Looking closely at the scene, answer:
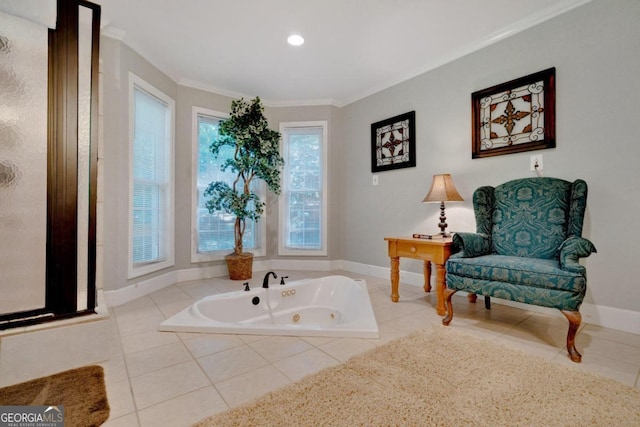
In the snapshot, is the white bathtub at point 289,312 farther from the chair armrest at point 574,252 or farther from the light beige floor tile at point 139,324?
the chair armrest at point 574,252

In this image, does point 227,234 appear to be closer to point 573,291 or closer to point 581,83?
point 573,291

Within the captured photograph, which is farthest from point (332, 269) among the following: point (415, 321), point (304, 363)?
point (304, 363)

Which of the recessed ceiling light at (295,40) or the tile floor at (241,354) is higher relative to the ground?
the recessed ceiling light at (295,40)

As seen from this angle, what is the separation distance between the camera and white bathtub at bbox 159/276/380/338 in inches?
73.2

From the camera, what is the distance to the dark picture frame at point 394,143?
3.19 meters

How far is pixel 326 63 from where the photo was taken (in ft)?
10.0

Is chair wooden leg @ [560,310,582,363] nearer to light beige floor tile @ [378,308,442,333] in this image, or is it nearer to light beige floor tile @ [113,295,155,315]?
light beige floor tile @ [378,308,442,333]

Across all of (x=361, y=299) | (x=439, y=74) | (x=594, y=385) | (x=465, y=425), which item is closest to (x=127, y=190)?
(x=361, y=299)

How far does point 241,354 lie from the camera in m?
1.62

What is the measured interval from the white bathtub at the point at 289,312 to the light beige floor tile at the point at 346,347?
0.15 feet

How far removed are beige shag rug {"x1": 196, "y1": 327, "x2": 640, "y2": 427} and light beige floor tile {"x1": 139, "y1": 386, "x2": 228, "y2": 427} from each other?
72mm

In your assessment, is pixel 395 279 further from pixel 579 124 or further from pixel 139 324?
pixel 139 324

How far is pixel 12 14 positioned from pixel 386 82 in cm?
322

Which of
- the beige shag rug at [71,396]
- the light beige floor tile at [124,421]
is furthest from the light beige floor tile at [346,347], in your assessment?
the beige shag rug at [71,396]
